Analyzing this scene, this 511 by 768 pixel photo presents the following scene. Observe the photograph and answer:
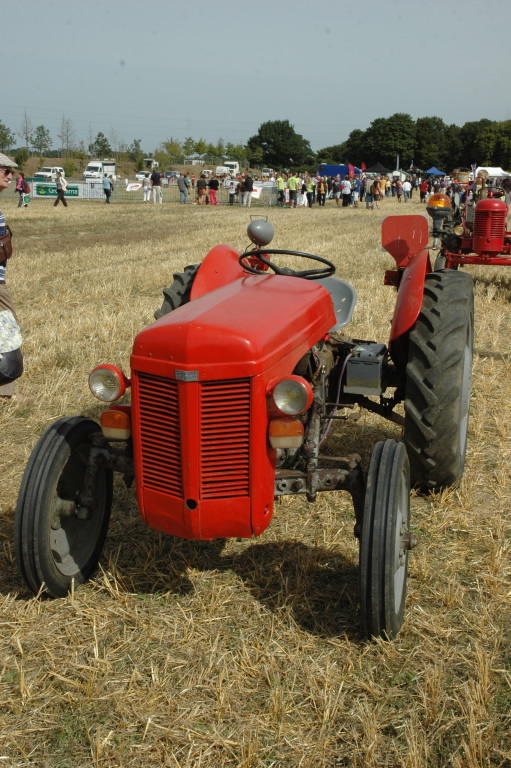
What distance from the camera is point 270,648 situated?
2.94 meters

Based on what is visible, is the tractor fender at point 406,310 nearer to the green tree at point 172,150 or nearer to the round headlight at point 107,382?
the round headlight at point 107,382

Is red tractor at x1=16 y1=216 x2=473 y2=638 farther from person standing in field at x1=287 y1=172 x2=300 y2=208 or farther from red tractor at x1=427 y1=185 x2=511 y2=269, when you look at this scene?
person standing in field at x1=287 y1=172 x2=300 y2=208

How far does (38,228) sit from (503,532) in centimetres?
1779

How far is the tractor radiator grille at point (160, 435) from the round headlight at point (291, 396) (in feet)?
1.20

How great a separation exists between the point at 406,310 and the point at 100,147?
83933 mm

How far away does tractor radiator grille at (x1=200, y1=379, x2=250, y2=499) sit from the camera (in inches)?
108

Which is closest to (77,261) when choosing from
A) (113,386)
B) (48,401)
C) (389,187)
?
(48,401)

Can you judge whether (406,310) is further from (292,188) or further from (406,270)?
(292,188)

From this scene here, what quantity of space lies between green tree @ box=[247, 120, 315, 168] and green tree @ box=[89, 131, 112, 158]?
1450 inches

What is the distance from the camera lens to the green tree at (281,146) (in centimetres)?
11588

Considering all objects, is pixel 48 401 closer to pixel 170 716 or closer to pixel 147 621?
pixel 147 621

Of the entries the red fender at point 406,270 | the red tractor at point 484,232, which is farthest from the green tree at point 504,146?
the red fender at point 406,270

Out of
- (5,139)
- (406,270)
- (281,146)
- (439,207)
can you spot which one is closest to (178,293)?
(406,270)

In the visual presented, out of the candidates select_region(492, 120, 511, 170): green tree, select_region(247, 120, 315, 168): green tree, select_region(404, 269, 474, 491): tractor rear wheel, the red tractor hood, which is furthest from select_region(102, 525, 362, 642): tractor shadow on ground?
select_region(247, 120, 315, 168): green tree
